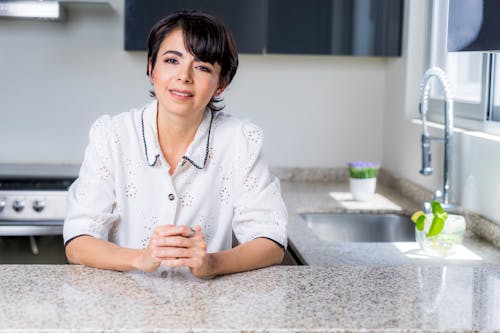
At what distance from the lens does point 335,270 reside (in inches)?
55.3

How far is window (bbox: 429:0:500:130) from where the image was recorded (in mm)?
2424

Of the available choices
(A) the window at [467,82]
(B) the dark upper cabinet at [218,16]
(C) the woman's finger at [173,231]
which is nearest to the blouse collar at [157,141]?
(C) the woman's finger at [173,231]

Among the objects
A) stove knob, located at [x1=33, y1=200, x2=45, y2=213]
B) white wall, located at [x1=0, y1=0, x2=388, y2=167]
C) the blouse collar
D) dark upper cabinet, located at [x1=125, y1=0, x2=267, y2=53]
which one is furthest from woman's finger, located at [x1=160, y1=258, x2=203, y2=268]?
white wall, located at [x1=0, y1=0, x2=388, y2=167]

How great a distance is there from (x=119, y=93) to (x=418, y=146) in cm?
133

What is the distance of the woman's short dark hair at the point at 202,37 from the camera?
5.53 ft

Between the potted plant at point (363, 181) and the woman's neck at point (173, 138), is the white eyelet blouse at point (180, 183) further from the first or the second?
the potted plant at point (363, 181)

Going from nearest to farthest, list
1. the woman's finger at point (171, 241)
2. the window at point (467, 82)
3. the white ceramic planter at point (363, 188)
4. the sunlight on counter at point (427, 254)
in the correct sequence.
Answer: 1. the woman's finger at point (171, 241)
2. the sunlight on counter at point (427, 254)
3. the window at point (467, 82)
4. the white ceramic planter at point (363, 188)

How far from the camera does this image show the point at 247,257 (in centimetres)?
150

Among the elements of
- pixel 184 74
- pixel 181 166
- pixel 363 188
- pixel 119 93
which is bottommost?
pixel 363 188

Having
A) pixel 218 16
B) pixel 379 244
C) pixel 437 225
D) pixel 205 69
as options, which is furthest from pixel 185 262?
pixel 218 16

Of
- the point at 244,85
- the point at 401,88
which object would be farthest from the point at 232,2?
the point at 401,88

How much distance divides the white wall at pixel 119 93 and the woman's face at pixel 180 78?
1.70m

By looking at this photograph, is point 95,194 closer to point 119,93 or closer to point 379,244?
point 379,244

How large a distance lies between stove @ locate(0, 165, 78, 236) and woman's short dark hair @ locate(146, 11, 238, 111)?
47.3 inches
